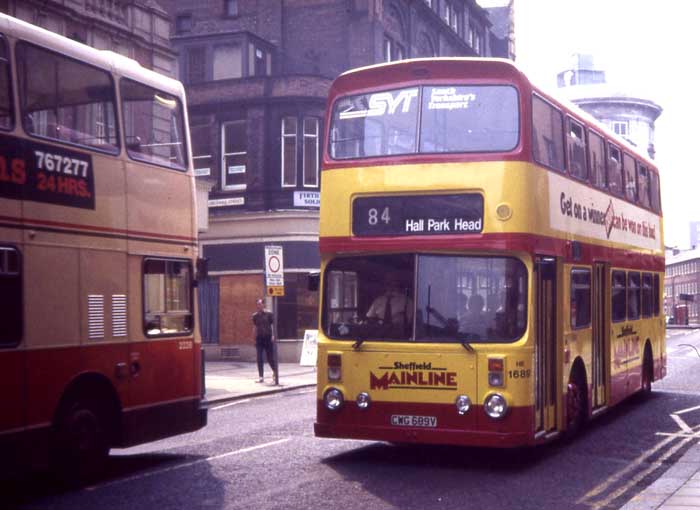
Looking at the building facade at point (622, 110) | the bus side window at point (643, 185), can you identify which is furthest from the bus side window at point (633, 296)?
the building facade at point (622, 110)

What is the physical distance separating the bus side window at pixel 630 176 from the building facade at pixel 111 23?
42.5 feet

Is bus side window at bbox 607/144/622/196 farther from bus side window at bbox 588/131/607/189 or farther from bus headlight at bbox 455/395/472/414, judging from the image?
bus headlight at bbox 455/395/472/414

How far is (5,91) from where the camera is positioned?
9883 mm

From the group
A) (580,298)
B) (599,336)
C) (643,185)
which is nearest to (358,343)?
(580,298)

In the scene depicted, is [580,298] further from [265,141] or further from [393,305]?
[265,141]

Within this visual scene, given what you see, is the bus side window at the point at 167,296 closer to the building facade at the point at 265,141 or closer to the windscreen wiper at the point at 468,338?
the windscreen wiper at the point at 468,338

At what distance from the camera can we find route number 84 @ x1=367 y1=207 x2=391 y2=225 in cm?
1195

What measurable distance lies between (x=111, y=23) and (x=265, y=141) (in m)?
10.9

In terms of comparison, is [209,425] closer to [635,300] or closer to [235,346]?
[635,300]

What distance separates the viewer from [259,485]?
35.0 feet

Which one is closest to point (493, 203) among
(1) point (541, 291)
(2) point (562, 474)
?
(1) point (541, 291)

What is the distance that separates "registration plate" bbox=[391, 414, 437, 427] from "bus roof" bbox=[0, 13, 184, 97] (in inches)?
186

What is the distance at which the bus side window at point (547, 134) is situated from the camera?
12195mm

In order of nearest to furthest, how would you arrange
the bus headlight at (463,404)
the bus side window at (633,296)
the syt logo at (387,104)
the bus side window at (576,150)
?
the bus headlight at (463,404)
the syt logo at (387,104)
the bus side window at (576,150)
the bus side window at (633,296)
